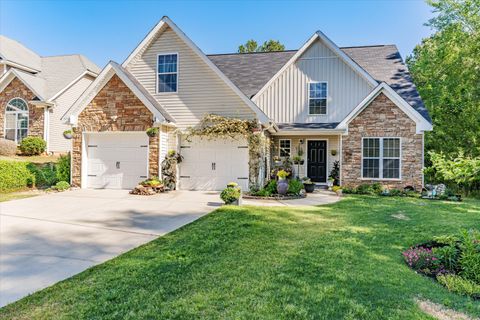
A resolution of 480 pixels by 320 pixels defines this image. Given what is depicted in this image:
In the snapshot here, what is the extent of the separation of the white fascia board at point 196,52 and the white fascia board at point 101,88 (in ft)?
5.07

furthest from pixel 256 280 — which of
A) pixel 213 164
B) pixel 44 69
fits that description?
pixel 44 69

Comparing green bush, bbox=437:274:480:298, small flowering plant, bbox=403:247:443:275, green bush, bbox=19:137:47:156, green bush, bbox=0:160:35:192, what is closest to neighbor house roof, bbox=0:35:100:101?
green bush, bbox=19:137:47:156

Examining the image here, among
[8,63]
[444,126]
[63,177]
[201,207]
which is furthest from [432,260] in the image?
[8,63]

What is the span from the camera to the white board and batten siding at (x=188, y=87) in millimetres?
13180

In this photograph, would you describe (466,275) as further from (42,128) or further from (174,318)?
(42,128)

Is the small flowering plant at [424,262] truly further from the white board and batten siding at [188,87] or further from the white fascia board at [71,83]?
the white fascia board at [71,83]

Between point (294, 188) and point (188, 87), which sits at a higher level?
point (188, 87)

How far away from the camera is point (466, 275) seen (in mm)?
4133

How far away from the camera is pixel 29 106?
749 inches

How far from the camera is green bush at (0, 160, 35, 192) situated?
12141 mm

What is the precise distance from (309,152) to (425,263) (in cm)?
1164

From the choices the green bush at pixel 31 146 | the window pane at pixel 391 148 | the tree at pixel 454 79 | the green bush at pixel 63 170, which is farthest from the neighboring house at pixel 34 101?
the tree at pixel 454 79

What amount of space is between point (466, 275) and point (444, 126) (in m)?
18.0

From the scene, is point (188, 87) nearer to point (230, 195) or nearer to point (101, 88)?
point (101, 88)
